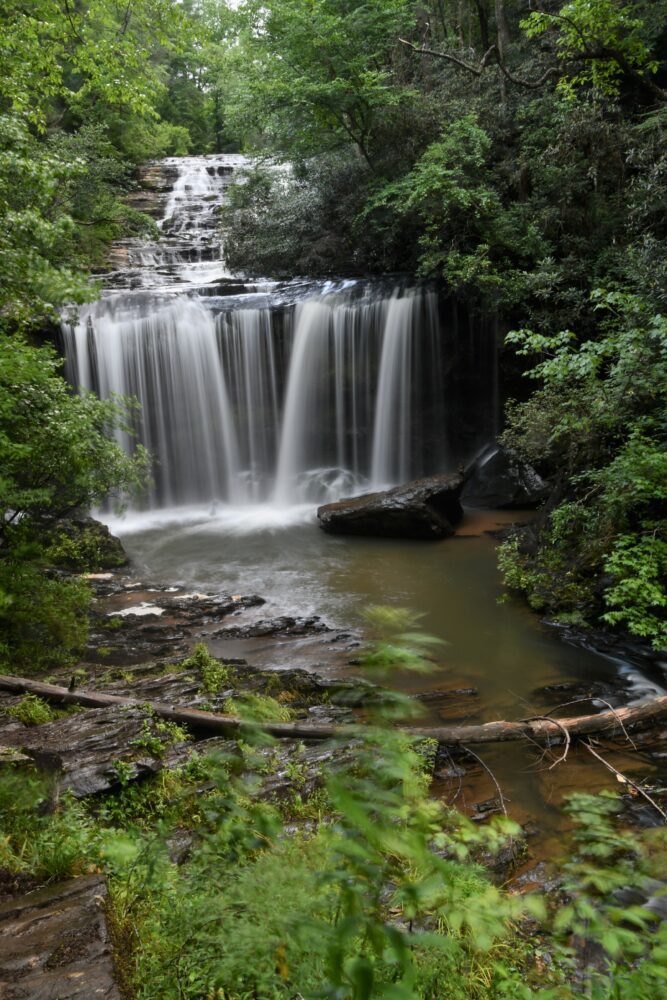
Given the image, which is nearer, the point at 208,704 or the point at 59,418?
the point at 208,704

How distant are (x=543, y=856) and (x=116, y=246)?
65.0ft

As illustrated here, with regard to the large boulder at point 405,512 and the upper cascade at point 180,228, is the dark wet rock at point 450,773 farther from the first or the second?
the upper cascade at point 180,228

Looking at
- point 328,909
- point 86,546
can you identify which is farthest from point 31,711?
point 86,546

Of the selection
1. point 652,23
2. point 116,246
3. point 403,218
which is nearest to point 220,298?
point 403,218

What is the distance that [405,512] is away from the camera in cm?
1084

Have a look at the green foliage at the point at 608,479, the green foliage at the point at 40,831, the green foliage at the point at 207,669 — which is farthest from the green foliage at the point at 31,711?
the green foliage at the point at 608,479

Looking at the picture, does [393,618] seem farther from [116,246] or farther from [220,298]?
[116,246]

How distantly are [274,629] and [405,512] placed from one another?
4045mm

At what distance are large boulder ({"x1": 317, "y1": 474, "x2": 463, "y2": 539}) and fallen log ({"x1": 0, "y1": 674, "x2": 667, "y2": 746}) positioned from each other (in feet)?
20.4

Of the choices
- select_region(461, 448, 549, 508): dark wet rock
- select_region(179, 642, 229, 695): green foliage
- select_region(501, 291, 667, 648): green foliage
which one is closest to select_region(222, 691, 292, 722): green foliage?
select_region(179, 642, 229, 695): green foliage

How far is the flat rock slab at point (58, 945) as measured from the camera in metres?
1.77

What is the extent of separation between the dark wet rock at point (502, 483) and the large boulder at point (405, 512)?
4.00ft

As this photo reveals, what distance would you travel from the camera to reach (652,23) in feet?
35.8

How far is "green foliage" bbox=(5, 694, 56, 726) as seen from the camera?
411 centimetres
